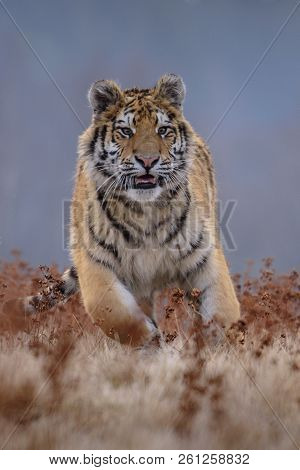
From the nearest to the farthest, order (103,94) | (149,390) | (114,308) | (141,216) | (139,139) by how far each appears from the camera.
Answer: (149,390) < (114,308) < (139,139) < (141,216) < (103,94)

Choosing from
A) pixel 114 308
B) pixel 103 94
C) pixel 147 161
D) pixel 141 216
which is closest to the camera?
pixel 114 308

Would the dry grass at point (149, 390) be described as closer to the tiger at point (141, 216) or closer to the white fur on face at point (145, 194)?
the tiger at point (141, 216)

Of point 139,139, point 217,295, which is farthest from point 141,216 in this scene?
point 217,295

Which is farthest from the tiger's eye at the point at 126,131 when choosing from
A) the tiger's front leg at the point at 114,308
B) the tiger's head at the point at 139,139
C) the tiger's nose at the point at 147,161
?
the tiger's front leg at the point at 114,308

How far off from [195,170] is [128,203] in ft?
2.71

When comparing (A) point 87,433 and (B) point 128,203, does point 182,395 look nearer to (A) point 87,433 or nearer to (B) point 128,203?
(A) point 87,433

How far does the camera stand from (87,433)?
132 inches

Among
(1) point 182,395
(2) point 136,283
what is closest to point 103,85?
(2) point 136,283

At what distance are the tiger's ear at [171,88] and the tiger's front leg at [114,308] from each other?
4.81 ft

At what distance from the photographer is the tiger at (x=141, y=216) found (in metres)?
5.26

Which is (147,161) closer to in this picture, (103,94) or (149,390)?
(103,94)

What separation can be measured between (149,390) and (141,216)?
6.36 ft

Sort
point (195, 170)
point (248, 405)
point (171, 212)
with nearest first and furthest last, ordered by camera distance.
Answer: point (248, 405) → point (171, 212) → point (195, 170)

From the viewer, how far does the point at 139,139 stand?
534cm
